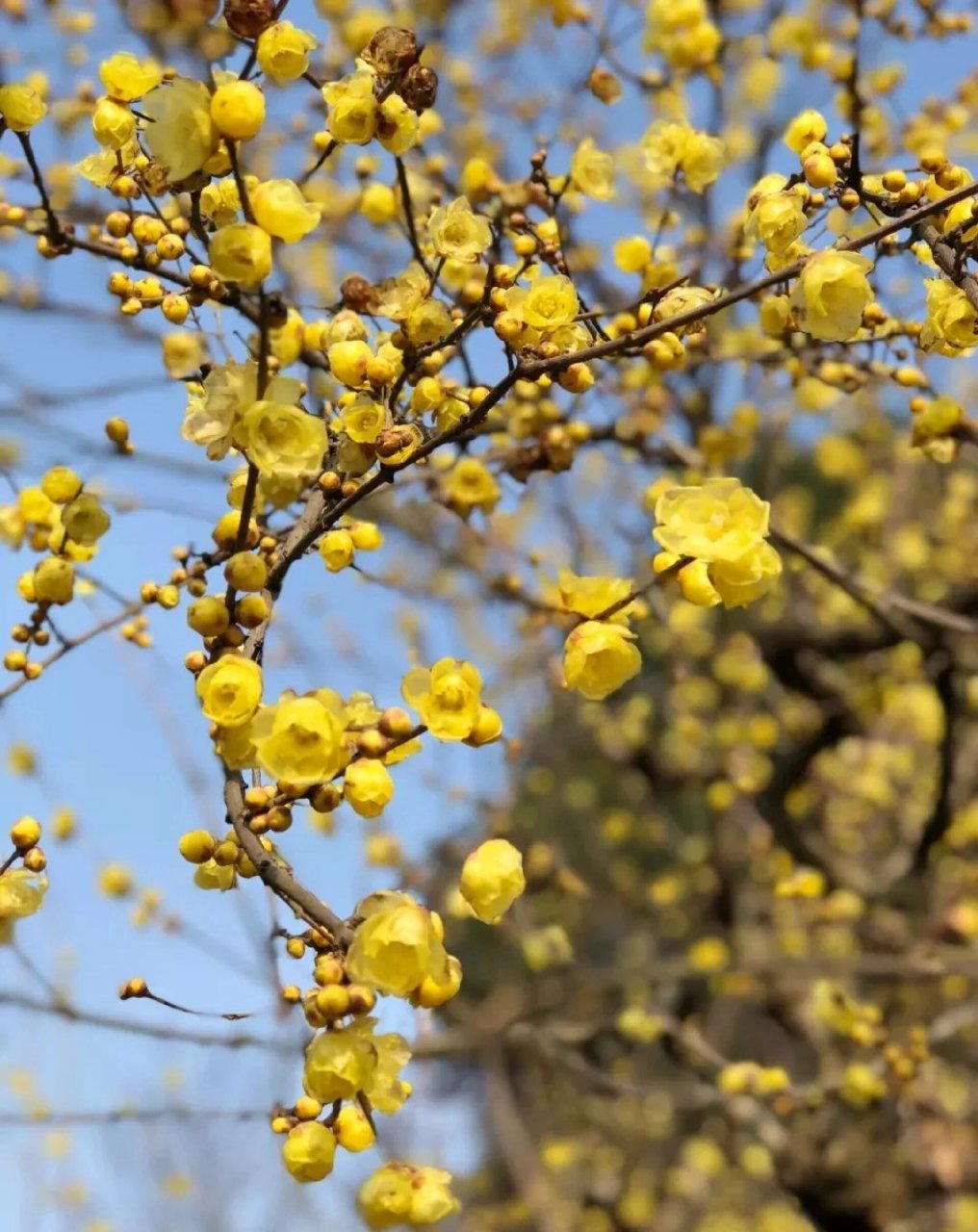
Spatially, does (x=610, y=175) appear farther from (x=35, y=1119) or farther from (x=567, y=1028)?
(x=567, y=1028)

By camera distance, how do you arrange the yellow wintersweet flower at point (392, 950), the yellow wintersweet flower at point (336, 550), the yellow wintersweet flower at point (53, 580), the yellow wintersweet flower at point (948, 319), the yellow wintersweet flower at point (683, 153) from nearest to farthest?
the yellow wintersweet flower at point (392, 950) < the yellow wintersweet flower at point (948, 319) < the yellow wintersweet flower at point (336, 550) < the yellow wintersweet flower at point (53, 580) < the yellow wintersweet flower at point (683, 153)

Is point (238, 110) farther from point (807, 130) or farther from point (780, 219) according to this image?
point (807, 130)

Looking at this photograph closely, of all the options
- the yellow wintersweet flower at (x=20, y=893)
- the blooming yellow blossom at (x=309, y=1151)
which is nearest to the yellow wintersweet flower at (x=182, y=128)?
the yellow wintersweet flower at (x=20, y=893)

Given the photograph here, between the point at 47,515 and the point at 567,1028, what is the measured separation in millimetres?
2967

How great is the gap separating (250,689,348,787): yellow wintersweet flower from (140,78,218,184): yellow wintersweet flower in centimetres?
59

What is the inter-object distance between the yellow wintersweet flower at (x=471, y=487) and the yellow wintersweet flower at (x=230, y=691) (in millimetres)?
1209

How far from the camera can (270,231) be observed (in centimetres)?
116

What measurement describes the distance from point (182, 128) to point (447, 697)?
0.67 meters

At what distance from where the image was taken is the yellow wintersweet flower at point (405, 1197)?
121 cm

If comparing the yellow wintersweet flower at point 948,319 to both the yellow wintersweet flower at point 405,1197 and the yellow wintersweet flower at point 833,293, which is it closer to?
the yellow wintersweet flower at point 833,293

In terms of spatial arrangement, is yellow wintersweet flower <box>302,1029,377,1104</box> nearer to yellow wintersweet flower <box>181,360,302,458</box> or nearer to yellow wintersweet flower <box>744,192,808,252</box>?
yellow wintersweet flower <box>181,360,302,458</box>

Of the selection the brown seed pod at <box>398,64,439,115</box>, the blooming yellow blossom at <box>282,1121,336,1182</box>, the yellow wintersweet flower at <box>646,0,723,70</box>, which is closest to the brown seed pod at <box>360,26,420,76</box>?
the brown seed pod at <box>398,64,439,115</box>

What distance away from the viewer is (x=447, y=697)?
1.21 m

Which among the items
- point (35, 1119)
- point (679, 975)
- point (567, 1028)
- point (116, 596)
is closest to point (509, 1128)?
point (679, 975)
